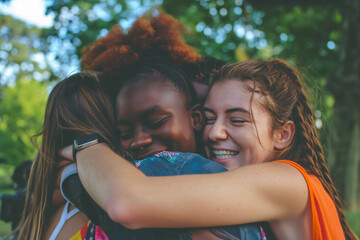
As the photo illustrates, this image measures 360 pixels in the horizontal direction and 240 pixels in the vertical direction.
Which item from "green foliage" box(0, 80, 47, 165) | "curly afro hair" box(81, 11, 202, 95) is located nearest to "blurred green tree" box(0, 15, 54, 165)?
"green foliage" box(0, 80, 47, 165)

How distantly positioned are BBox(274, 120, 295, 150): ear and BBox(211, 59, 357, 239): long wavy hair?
3 cm

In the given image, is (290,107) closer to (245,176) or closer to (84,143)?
(245,176)

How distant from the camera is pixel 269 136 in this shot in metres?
2.16

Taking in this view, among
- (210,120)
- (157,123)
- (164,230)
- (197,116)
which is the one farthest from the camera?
(197,116)

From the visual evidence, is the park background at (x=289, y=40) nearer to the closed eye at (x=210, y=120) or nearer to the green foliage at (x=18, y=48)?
the closed eye at (x=210, y=120)

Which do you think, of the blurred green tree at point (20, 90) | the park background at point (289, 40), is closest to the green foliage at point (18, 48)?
the blurred green tree at point (20, 90)

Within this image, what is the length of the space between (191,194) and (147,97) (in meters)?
1.06

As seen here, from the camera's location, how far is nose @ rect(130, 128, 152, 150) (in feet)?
7.26

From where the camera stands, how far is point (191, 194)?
1.42m

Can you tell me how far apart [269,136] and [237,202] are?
0.81 metres

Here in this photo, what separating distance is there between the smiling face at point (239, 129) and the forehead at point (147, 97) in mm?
329

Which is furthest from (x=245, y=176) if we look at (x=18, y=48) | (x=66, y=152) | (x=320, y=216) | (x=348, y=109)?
(x=18, y=48)

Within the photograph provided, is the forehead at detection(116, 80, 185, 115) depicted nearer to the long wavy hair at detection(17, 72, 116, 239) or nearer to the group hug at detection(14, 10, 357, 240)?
the group hug at detection(14, 10, 357, 240)

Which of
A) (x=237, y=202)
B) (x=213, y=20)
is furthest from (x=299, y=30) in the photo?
(x=237, y=202)
